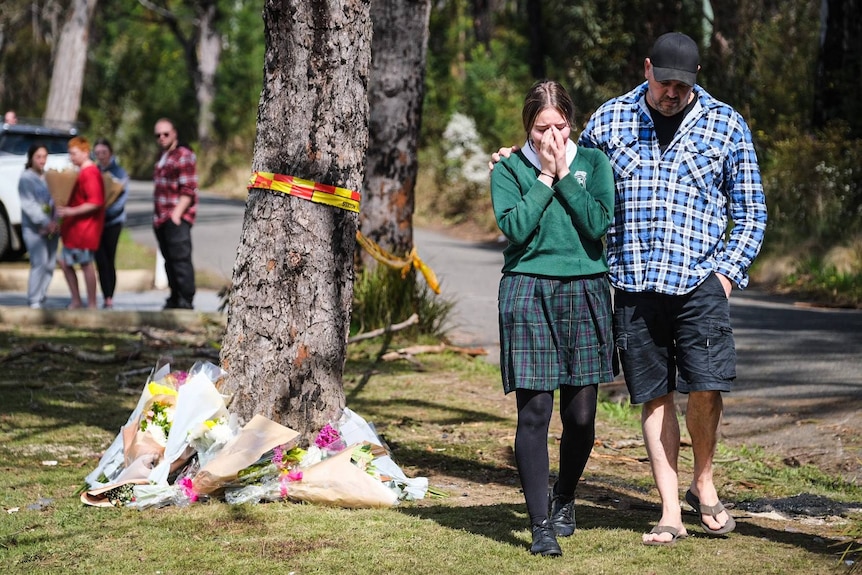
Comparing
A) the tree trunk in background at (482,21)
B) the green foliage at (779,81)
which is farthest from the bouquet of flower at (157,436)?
the tree trunk in background at (482,21)

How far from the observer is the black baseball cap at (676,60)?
15.1ft

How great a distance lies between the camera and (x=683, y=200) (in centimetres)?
473

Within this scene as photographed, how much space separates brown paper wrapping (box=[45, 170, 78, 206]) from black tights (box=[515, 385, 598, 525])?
8.84 m

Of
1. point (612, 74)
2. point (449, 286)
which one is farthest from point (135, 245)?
point (612, 74)

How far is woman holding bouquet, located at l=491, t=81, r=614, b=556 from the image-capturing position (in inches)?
180

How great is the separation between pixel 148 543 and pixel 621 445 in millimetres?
3156

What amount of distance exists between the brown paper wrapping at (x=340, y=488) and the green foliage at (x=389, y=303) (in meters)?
4.91

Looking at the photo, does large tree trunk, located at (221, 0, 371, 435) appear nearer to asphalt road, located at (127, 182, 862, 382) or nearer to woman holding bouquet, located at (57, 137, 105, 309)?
asphalt road, located at (127, 182, 862, 382)

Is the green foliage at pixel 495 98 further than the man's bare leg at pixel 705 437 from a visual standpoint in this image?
Yes

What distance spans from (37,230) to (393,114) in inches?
176

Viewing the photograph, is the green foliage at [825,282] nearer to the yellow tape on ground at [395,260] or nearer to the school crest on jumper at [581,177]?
the yellow tape on ground at [395,260]

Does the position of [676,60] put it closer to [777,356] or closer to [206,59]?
[777,356]

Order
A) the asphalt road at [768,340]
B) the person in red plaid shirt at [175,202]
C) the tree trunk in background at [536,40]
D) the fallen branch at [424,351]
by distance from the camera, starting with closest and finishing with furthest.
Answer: the asphalt road at [768,340], the fallen branch at [424,351], the person in red plaid shirt at [175,202], the tree trunk in background at [536,40]

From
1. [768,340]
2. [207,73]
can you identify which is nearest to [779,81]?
[768,340]
